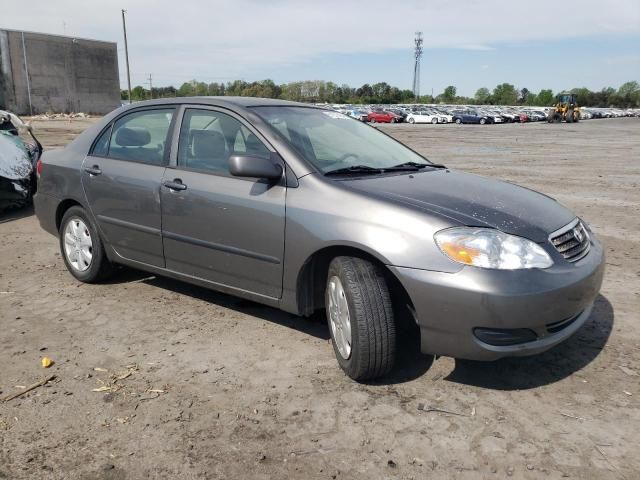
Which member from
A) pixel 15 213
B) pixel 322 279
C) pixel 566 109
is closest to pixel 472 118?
pixel 566 109

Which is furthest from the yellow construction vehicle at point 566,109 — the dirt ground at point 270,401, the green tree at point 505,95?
the green tree at point 505,95

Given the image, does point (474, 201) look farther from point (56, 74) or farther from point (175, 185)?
point (56, 74)

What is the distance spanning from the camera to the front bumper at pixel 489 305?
2834 millimetres

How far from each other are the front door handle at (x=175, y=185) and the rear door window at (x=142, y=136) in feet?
0.73

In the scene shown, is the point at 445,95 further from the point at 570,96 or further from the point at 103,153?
the point at 103,153

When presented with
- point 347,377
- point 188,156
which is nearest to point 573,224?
point 347,377

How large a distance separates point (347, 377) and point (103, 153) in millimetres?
2821

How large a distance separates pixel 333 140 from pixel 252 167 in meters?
0.88

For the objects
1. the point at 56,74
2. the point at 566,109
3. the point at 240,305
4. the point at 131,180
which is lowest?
the point at 240,305

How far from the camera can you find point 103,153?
15.4 feet

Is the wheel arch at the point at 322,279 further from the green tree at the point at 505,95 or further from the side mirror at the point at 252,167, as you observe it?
the green tree at the point at 505,95

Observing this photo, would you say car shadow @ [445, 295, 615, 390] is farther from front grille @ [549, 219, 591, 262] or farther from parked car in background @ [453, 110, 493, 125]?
parked car in background @ [453, 110, 493, 125]

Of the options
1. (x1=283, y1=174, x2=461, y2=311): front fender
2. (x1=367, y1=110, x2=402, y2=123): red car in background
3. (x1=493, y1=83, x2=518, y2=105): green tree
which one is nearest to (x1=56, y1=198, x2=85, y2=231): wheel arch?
(x1=283, y1=174, x2=461, y2=311): front fender

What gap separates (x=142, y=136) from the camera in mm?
4496
